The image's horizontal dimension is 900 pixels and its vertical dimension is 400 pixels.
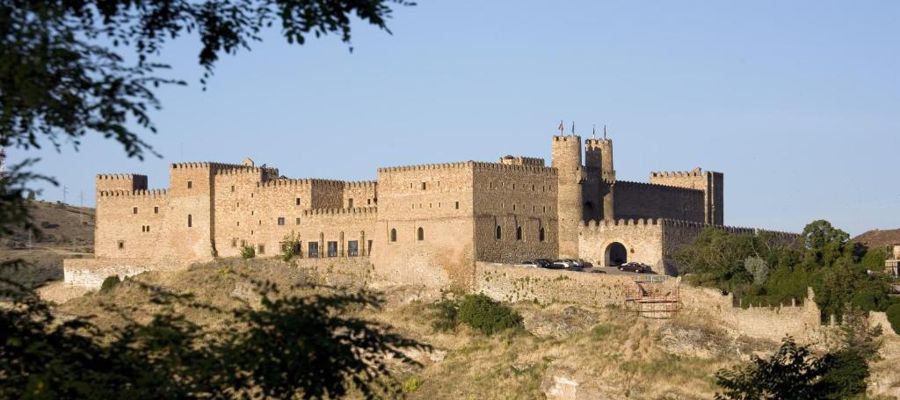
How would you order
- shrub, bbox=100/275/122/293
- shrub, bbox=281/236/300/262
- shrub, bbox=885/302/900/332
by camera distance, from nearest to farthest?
shrub, bbox=885/302/900/332
shrub, bbox=281/236/300/262
shrub, bbox=100/275/122/293

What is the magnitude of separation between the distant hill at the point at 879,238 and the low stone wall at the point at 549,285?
654 inches


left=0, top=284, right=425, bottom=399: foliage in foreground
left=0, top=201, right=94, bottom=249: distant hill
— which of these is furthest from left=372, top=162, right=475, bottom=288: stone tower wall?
left=0, top=284, right=425, bottom=399: foliage in foreground

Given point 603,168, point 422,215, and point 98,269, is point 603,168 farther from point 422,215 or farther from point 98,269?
point 98,269

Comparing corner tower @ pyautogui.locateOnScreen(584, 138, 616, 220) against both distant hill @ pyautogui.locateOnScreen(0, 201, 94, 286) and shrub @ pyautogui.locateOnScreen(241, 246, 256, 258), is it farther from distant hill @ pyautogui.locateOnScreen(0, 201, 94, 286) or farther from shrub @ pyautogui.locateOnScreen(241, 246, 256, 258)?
distant hill @ pyautogui.locateOnScreen(0, 201, 94, 286)

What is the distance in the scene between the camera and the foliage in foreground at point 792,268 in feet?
172

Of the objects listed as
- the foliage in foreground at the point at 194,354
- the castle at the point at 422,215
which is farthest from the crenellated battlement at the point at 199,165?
the foliage in foreground at the point at 194,354

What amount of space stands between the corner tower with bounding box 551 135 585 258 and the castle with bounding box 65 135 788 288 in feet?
0.13

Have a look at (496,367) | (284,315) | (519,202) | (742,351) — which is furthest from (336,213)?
(284,315)

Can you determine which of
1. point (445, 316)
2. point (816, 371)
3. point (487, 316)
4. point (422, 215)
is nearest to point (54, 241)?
point (422, 215)

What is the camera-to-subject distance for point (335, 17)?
1639cm

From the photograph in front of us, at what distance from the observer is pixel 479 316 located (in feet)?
193

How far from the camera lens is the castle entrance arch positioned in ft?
215

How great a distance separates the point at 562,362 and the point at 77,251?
43.8 meters

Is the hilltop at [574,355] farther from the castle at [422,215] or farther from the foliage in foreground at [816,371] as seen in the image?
the castle at [422,215]
